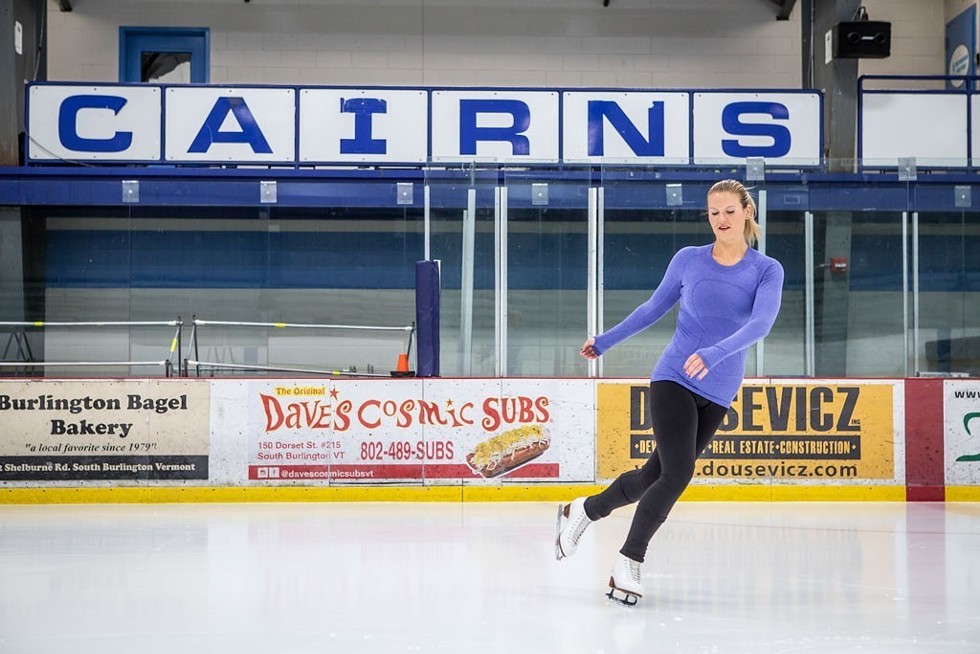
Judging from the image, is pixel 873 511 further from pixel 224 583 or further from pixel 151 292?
pixel 151 292

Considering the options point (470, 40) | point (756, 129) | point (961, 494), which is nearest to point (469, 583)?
point (961, 494)

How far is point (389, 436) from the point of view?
8.61 m

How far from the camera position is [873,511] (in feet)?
26.3

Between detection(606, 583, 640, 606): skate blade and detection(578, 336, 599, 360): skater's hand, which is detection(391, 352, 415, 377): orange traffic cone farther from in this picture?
detection(606, 583, 640, 606): skate blade

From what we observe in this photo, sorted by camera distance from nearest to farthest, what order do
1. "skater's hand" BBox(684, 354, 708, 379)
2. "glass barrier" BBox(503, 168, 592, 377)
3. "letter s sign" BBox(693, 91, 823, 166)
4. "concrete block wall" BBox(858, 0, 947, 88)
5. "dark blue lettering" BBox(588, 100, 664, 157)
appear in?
"skater's hand" BBox(684, 354, 708, 379)
"glass barrier" BBox(503, 168, 592, 377)
"dark blue lettering" BBox(588, 100, 664, 157)
"letter s sign" BBox(693, 91, 823, 166)
"concrete block wall" BBox(858, 0, 947, 88)

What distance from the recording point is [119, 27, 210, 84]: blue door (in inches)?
566

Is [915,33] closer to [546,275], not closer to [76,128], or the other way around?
[546,275]

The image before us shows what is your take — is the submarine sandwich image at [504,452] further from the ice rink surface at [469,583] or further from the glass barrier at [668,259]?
the ice rink surface at [469,583]

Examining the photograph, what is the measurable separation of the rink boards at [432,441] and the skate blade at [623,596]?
419 cm

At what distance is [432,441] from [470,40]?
764 centimetres

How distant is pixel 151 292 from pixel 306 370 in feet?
5.41

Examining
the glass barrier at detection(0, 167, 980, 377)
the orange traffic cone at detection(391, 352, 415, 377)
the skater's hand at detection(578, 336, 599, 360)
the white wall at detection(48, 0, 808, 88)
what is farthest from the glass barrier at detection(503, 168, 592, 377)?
the white wall at detection(48, 0, 808, 88)

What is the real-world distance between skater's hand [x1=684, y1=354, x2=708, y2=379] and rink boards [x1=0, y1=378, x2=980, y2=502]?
4749mm

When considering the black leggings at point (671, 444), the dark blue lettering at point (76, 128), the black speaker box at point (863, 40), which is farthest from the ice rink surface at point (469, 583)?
the black speaker box at point (863, 40)
